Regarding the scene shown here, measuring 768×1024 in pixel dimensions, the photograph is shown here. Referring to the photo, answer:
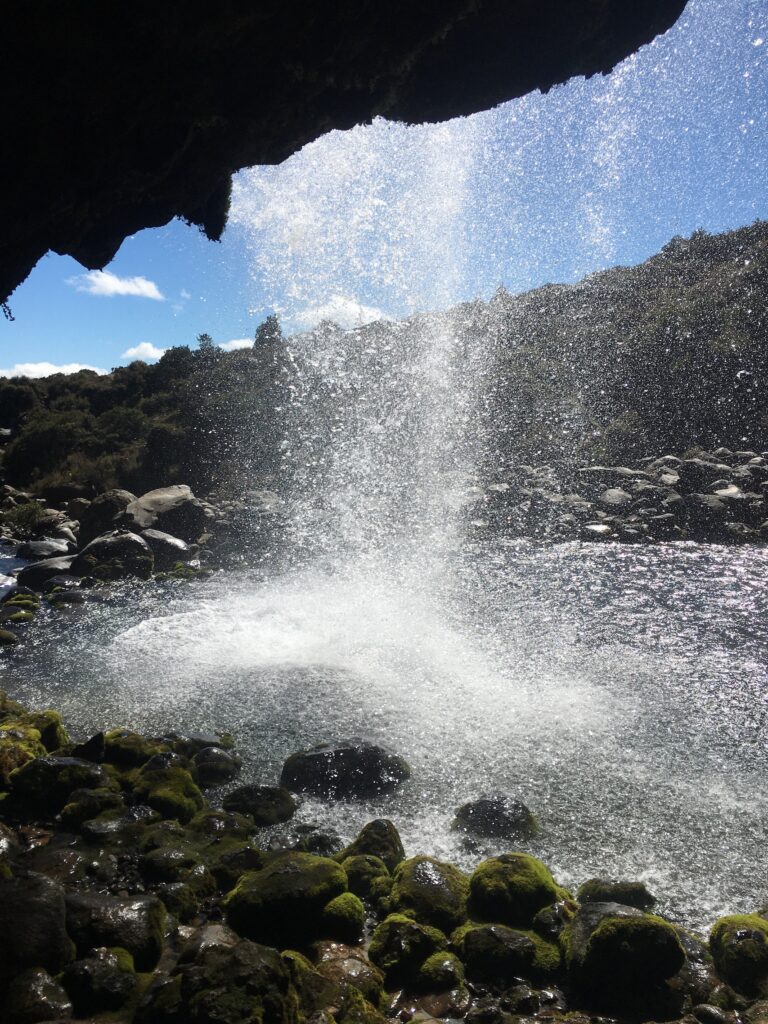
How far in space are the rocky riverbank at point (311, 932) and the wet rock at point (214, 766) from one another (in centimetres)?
97

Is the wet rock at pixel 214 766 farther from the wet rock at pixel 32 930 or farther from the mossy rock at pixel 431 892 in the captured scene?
the wet rock at pixel 32 930

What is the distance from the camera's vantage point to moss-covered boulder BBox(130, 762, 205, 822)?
741 centimetres

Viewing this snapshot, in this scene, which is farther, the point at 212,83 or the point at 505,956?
the point at 212,83

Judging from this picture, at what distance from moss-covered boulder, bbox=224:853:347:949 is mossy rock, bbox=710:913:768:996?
3.14m

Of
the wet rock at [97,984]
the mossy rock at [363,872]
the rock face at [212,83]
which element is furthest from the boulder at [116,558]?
the wet rock at [97,984]

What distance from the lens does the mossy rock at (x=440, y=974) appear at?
484 cm

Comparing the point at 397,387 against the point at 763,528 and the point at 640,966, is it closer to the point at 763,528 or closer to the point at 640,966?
the point at 763,528

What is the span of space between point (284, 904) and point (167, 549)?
19.7 metres

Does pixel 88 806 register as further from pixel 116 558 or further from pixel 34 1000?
pixel 116 558

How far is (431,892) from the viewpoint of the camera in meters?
5.68

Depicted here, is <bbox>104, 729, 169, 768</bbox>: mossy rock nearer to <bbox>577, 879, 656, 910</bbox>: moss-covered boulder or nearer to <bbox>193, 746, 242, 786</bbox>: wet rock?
<bbox>193, 746, 242, 786</bbox>: wet rock

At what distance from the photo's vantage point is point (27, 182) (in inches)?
458

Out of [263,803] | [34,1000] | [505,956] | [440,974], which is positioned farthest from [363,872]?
[34,1000]

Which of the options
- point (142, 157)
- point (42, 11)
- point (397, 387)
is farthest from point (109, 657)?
point (397, 387)
